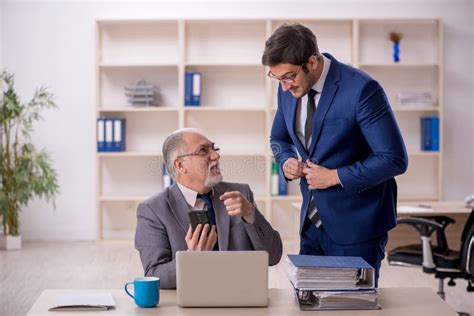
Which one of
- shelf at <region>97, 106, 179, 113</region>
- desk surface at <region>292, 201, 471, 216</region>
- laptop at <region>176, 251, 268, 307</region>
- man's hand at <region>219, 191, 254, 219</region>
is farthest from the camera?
shelf at <region>97, 106, 179, 113</region>

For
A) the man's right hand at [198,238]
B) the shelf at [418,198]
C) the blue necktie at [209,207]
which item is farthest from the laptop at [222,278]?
the shelf at [418,198]

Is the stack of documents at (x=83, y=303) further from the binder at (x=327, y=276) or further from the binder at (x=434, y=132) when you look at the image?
the binder at (x=434, y=132)

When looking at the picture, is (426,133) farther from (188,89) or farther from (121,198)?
(121,198)

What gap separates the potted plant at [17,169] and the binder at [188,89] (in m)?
1.22

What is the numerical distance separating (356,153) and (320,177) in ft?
0.57

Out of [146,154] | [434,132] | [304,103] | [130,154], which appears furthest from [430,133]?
[304,103]

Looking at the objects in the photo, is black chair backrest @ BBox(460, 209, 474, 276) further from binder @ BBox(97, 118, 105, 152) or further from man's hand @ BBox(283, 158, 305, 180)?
binder @ BBox(97, 118, 105, 152)

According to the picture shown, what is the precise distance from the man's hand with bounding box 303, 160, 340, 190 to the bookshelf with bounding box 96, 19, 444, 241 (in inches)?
183

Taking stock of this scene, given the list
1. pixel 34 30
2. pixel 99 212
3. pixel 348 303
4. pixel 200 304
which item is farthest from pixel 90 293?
pixel 34 30

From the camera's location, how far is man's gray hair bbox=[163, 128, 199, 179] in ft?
9.68

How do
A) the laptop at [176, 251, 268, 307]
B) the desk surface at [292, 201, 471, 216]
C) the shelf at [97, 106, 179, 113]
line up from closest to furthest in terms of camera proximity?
1. the laptop at [176, 251, 268, 307]
2. the desk surface at [292, 201, 471, 216]
3. the shelf at [97, 106, 179, 113]

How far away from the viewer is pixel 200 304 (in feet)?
7.64

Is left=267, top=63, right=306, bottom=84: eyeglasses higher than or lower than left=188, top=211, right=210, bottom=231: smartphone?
higher

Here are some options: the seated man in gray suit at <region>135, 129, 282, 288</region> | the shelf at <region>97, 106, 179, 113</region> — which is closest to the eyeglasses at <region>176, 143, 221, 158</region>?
the seated man in gray suit at <region>135, 129, 282, 288</region>
